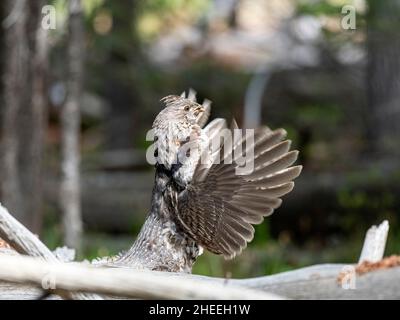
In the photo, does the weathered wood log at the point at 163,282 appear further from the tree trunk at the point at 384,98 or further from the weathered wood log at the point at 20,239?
the tree trunk at the point at 384,98

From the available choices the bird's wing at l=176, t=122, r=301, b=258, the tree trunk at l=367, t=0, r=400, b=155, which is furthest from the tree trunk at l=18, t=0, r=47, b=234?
the tree trunk at l=367, t=0, r=400, b=155

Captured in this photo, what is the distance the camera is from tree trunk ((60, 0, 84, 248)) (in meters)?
8.39

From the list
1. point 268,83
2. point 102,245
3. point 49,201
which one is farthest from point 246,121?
point 102,245

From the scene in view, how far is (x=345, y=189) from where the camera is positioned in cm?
1075

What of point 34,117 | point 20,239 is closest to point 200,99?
point 34,117

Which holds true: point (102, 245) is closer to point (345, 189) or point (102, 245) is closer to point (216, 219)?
point (345, 189)

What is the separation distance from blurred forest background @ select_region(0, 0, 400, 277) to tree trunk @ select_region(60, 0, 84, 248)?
14 mm

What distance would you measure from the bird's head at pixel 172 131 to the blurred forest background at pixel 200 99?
3.22 metres

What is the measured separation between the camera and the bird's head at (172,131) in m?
4.51

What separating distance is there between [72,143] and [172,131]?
423cm

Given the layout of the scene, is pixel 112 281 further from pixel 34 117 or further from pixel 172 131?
pixel 34 117

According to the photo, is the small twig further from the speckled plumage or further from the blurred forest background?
the blurred forest background
